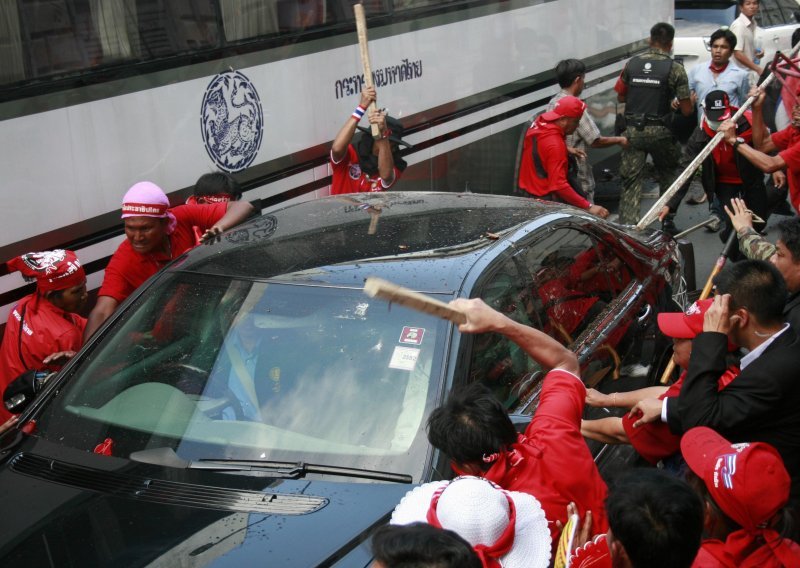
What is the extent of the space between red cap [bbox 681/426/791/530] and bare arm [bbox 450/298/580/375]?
657 mm

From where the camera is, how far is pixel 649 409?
154 inches

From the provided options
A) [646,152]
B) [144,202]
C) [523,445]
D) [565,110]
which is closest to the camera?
[523,445]

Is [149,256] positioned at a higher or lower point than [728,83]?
lower

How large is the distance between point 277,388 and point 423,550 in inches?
66.4

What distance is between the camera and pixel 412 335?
388 centimetres

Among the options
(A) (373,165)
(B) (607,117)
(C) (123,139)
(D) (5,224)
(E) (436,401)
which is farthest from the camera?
(B) (607,117)

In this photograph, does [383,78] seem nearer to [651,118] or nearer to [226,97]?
[226,97]

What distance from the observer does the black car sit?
3.30 meters

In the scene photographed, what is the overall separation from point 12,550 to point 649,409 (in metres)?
2.30

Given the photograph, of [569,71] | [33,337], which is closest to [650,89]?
[569,71]

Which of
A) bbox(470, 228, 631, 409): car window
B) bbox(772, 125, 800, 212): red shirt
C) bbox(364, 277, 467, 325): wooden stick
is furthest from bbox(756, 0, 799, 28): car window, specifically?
bbox(364, 277, 467, 325): wooden stick

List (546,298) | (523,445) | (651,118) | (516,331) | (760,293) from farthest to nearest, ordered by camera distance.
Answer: (651,118)
(546,298)
(760,293)
(516,331)
(523,445)

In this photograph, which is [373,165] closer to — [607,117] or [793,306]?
[793,306]

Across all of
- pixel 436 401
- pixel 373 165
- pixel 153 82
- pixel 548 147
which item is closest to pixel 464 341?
pixel 436 401
